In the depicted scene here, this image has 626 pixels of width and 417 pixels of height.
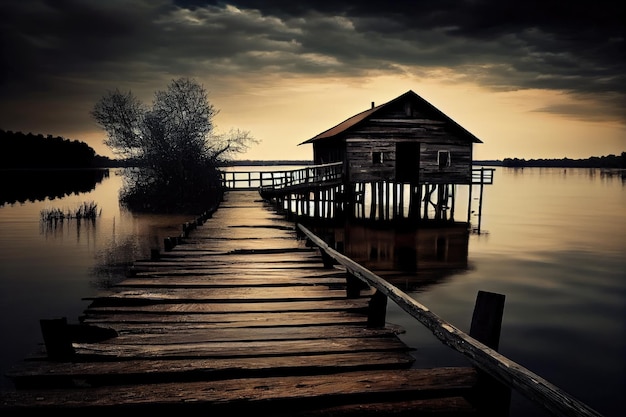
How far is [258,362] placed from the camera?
404cm

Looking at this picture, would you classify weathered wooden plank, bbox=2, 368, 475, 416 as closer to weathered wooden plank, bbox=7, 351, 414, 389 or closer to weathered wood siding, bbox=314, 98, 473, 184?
weathered wooden plank, bbox=7, 351, 414, 389

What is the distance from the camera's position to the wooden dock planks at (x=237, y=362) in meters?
3.42

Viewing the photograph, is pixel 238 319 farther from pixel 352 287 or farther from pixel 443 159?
pixel 443 159

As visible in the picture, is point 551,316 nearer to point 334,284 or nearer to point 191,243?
point 334,284

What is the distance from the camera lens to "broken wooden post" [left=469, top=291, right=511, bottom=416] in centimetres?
355

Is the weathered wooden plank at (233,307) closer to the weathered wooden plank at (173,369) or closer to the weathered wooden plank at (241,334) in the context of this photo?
the weathered wooden plank at (241,334)

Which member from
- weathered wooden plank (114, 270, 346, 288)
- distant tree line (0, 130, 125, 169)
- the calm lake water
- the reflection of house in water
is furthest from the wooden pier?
distant tree line (0, 130, 125, 169)

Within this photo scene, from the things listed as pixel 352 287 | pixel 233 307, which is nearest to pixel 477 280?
pixel 352 287

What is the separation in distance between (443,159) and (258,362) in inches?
1091

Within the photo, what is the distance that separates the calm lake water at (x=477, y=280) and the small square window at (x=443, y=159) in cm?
501

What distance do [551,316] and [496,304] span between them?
985cm

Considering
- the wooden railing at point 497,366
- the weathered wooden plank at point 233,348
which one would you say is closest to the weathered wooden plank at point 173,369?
the weathered wooden plank at point 233,348

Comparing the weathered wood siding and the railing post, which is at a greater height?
the weathered wood siding

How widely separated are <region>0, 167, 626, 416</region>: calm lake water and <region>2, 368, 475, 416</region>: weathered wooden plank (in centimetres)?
433
